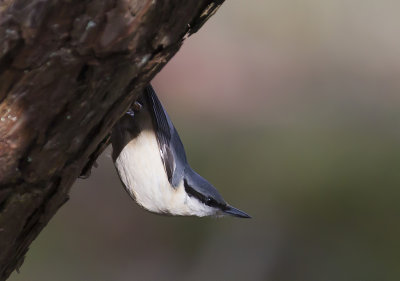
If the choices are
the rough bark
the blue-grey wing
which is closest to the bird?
the blue-grey wing

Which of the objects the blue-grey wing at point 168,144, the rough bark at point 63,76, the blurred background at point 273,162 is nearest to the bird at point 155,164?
the blue-grey wing at point 168,144

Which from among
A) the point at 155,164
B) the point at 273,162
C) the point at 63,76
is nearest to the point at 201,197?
the point at 155,164

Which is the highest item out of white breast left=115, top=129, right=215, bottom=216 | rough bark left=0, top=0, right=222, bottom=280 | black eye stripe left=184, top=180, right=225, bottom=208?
black eye stripe left=184, top=180, right=225, bottom=208

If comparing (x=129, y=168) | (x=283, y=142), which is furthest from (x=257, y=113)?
(x=129, y=168)

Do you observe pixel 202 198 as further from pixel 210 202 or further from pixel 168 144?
pixel 168 144

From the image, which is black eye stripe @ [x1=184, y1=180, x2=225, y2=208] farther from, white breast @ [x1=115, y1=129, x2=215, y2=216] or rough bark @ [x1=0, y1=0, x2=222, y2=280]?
rough bark @ [x1=0, y1=0, x2=222, y2=280]

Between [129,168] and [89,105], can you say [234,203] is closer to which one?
[129,168]

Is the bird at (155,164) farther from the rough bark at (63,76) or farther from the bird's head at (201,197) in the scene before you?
the rough bark at (63,76)
